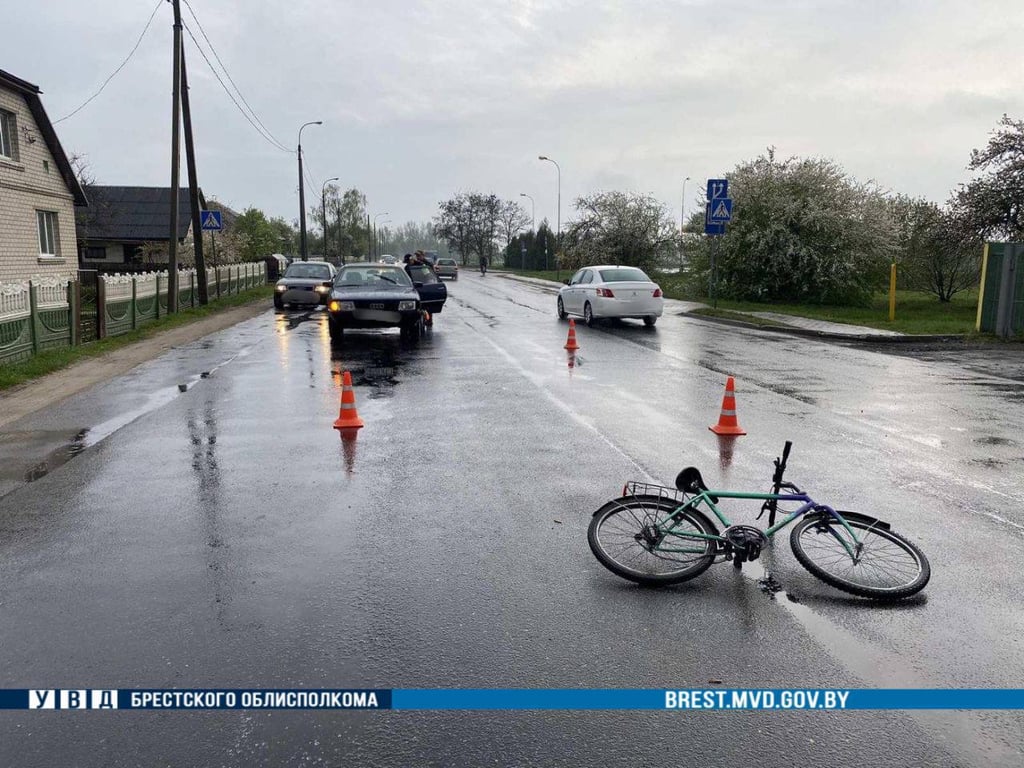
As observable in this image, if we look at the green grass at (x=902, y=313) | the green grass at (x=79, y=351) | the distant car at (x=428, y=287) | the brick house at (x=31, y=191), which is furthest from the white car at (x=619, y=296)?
the brick house at (x=31, y=191)

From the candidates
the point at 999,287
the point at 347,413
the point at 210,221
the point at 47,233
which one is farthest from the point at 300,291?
the point at 999,287

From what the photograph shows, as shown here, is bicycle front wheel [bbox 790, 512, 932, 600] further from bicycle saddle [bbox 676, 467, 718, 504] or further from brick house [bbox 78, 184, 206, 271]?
brick house [bbox 78, 184, 206, 271]

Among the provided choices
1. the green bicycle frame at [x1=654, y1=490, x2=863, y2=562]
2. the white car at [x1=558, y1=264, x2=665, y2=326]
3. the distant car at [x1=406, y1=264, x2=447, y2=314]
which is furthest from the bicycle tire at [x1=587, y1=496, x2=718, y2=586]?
the distant car at [x1=406, y1=264, x2=447, y2=314]

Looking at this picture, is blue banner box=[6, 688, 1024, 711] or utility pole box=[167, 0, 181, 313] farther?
utility pole box=[167, 0, 181, 313]

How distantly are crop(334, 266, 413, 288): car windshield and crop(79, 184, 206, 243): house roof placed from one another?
36.1 metres

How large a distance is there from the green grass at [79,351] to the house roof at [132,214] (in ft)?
95.2

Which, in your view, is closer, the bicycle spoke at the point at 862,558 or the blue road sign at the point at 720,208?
the bicycle spoke at the point at 862,558

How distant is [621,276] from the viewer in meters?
20.6

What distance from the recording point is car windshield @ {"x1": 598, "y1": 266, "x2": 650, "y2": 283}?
20.5m

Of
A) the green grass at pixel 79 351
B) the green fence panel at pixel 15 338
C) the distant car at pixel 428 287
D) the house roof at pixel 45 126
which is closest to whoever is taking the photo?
the green grass at pixel 79 351

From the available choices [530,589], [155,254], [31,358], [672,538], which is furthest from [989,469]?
[155,254]

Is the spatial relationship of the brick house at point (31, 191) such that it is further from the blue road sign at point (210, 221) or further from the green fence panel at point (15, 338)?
the green fence panel at point (15, 338)

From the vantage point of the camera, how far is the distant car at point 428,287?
68.9 feet

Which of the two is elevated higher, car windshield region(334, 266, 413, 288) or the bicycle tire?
car windshield region(334, 266, 413, 288)
